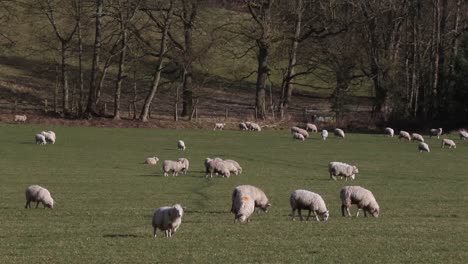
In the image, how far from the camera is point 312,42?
74250mm

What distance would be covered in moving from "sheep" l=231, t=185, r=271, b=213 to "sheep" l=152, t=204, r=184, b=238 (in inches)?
135

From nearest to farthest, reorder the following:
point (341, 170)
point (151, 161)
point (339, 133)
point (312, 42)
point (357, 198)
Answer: point (357, 198)
point (341, 170)
point (151, 161)
point (339, 133)
point (312, 42)

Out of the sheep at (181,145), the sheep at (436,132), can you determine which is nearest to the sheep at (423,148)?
the sheep at (436,132)

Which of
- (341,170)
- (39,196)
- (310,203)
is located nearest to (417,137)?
(341,170)

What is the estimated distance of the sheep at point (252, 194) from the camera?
20.6 metres

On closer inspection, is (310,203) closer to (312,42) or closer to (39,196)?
(39,196)

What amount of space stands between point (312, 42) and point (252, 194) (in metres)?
54.5

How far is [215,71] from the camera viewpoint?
325ft

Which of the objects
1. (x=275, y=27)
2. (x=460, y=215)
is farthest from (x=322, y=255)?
(x=275, y=27)

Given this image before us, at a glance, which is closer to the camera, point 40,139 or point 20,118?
point 40,139

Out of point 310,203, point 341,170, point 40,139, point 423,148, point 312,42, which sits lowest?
point 40,139

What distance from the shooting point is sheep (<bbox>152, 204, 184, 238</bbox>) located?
55.2ft

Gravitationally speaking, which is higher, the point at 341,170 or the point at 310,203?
the point at 310,203

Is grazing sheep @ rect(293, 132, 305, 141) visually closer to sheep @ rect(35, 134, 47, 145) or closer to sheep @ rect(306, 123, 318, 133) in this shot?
sheep @ rect(306, 123, 318, 133)
